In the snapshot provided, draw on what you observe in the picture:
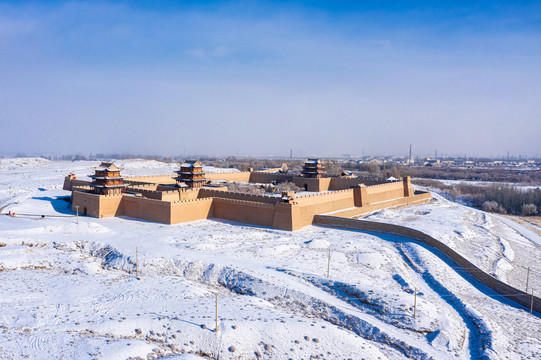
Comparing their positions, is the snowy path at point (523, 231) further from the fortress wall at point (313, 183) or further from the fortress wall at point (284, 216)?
the fortress wall at point (284, 216)

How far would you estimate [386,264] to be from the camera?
54.7 feet

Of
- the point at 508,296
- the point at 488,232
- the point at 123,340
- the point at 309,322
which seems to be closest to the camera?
the point at 123,340

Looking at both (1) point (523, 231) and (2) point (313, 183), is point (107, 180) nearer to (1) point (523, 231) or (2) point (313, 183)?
(2) point (313, 183)

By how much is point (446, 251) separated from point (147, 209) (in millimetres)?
15840

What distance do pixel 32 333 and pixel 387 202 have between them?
2704cm

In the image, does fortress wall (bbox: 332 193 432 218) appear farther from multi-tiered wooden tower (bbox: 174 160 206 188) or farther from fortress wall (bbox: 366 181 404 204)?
multi-tiered wooden tower (bbox: 174 160 206 188)

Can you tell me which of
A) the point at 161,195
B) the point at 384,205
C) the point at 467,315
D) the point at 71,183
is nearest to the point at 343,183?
the point at 384,205

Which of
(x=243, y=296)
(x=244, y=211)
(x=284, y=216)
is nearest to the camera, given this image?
(x=243, y=296)

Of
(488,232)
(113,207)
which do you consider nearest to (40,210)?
(113,207)

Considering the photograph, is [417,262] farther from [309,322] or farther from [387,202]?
[387,202]

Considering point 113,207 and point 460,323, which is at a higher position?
point 113,207

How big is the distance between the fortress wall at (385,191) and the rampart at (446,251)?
8.63 m

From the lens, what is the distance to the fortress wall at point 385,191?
103 ft

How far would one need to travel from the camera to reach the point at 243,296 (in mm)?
12883
